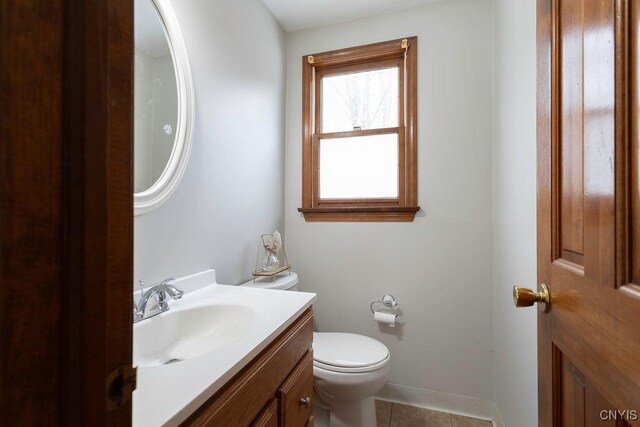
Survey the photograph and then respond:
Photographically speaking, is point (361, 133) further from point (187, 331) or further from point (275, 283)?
point (187, 331)

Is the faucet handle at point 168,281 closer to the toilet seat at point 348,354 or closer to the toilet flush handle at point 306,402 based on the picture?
the toilet flush handle at point 306,402

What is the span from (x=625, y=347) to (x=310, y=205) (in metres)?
1.62

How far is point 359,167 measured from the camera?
74.3 inches

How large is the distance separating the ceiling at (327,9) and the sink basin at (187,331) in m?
1.79

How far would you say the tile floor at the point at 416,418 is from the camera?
61.0 inches

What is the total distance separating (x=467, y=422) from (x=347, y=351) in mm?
839

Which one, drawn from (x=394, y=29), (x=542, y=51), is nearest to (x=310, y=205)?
(x=394, y=29)

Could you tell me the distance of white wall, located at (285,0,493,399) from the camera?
1.62 m

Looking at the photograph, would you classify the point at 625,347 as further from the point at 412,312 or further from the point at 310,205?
the point at 310,205

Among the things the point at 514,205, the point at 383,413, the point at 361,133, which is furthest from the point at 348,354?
the point at 361,133

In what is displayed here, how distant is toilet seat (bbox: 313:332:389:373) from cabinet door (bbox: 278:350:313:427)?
12.1 inches

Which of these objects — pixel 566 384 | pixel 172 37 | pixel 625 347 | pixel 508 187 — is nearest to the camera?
pixel 625 347

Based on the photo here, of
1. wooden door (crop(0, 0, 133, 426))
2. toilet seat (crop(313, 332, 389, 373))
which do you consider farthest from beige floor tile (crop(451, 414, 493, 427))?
wooden door (crop(0, 0, 133, 426))

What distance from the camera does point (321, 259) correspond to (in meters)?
1.89
